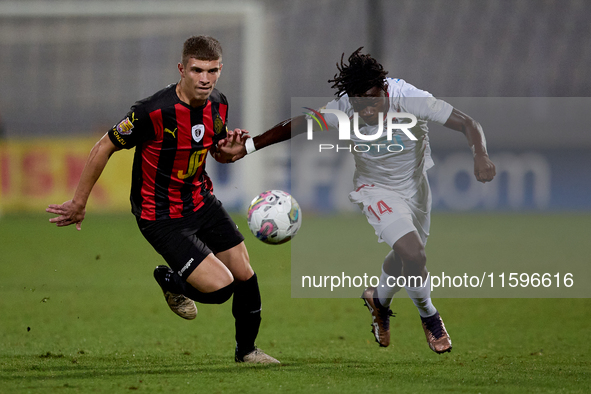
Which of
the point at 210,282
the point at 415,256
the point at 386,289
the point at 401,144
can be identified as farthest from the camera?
the point at 386,289

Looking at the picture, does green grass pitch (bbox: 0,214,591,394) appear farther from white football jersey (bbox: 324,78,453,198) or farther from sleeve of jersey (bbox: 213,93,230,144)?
sleeve of jersey (bbox: 213,93,230,144)

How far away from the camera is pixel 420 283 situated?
17.6ft

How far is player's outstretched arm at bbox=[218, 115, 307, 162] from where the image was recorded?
18.0ft

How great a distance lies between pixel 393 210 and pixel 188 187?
1489mm

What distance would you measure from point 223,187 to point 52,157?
4.44 metres

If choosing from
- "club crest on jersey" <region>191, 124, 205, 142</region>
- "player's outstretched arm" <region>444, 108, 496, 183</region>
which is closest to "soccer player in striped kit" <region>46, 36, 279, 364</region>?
"club crest on jersey" <region>191, 124, 205, 142</region>

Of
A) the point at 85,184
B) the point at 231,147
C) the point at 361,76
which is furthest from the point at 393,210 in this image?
the point at 85,184

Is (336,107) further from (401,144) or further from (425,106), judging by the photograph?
(425,106)

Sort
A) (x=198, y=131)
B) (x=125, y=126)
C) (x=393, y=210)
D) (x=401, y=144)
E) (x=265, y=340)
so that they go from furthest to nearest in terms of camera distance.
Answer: (x=265, y=340), (x=401, y=144), (x=393, y=210), (x=198, y=131), (x=125, y=126)

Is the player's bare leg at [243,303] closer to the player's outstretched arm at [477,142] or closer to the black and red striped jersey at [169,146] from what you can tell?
the black and red striped jersey at [169,146]

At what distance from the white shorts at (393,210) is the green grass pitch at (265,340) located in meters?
0.93

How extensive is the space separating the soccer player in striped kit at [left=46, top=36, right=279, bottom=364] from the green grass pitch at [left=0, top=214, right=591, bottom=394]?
54 cm

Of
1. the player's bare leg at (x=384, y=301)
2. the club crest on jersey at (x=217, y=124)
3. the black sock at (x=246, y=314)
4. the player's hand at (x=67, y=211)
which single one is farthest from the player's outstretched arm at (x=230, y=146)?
the player's bare leg at (x=384, y=301)

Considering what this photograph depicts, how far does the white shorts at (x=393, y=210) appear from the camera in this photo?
17.8 feet
